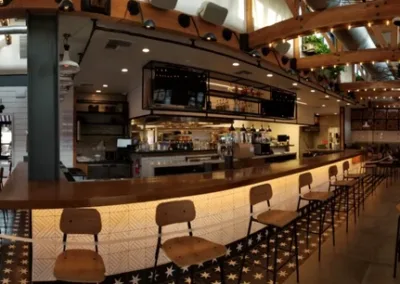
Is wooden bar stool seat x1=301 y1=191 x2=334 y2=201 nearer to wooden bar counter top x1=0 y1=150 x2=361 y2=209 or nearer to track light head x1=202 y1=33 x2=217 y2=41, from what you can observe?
wooden bar counter top x1=0 y1=150 x2=361 y2=209

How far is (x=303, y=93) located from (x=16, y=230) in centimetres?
789

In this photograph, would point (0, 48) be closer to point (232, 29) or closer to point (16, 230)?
point (16, 230)

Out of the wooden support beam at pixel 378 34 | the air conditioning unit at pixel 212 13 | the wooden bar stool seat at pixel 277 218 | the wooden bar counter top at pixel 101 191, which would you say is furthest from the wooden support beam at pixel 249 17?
the wooden bar stool seat at pixel 277 218

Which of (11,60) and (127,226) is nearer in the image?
(127,226)

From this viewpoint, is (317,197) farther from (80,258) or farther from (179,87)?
(179,87)

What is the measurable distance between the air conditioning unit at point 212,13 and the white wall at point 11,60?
552 cm

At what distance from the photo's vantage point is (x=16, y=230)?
4.64 m

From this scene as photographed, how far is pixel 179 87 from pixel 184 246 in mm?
3954

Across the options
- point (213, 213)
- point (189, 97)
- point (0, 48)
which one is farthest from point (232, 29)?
point (0, 48)

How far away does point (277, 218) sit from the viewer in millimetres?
2988

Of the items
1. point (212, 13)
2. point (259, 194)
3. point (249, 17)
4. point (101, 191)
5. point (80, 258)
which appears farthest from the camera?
point (249, 17)

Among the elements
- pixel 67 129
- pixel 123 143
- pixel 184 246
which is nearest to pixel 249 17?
pixel 184 246

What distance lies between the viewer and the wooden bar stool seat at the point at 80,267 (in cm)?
184

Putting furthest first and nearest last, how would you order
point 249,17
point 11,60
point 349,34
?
1. point 11,60
2. point 349,34
3. point 249,17
